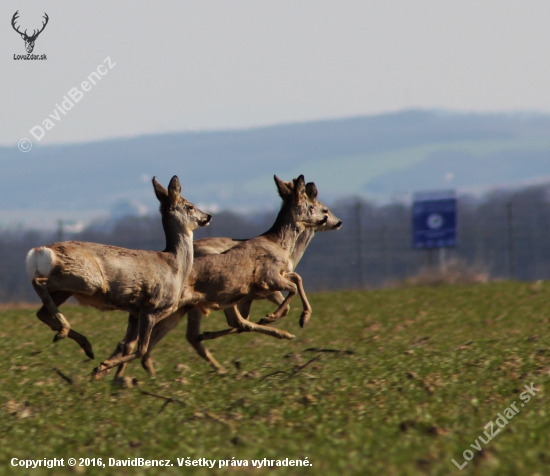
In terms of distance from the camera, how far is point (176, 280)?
10.1m

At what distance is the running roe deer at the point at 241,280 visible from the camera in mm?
10477

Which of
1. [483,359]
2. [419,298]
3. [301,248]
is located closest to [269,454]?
[483,359]

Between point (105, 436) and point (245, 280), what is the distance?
129 inches

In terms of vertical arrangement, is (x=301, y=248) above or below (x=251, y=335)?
above

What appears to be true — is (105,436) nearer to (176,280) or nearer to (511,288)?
(176,280)

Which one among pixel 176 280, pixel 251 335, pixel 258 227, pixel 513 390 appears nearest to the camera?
pixel 513 390

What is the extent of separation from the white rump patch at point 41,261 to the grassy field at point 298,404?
3.94 ft

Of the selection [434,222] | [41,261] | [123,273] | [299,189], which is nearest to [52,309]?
[41,261]

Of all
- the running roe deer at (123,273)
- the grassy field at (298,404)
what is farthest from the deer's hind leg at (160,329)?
the running roe deer at (123,273)

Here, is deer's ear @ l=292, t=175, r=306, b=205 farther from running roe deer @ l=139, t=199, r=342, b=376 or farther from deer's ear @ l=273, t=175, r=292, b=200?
running roe deer @ l=139, t=199, r=342, b=376

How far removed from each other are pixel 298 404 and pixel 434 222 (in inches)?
790

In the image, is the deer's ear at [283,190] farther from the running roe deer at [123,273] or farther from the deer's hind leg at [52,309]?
the deer's hind leg at [52,309]

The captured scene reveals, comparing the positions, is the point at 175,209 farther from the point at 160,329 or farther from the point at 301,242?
the point at 301,242

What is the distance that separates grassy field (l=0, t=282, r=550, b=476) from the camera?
22.2 feet
